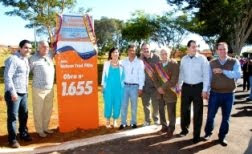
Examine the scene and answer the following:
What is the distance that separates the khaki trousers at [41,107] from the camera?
8.75 m

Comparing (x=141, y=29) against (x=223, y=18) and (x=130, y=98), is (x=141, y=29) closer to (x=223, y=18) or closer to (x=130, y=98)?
(x=223, y=18)

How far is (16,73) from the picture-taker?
26.7ft

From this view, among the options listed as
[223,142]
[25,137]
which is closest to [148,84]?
[223,142]

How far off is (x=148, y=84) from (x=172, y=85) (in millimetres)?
1142

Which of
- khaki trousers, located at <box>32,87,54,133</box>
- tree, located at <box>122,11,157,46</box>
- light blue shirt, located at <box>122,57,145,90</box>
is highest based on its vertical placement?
tree, located at <box>122,11,157,46</box>

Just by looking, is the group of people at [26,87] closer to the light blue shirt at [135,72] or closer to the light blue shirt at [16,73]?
the light blue shirt at [16,73]

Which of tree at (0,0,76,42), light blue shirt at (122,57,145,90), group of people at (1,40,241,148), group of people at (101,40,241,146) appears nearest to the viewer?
group of people at (1,40,241,148)

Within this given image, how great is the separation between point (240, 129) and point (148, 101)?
2308 millimetres

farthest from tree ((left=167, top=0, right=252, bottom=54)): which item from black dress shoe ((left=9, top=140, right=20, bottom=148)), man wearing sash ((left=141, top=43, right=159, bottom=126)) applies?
black dress shoe ((left=9, top=140, right=20, bottom=148))

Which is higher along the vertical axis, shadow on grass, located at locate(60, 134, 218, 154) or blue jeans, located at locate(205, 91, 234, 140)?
blue jeans, located at locate(205, 91, 234, 140)

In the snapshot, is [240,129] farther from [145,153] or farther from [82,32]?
[82,32]

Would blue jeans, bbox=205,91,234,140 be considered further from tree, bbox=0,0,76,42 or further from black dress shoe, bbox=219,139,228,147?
tree, bbox=0,0,76,42

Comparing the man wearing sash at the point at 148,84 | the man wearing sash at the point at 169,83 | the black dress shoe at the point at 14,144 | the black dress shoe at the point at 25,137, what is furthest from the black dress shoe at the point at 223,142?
the black dress shoe at the point at 14,144

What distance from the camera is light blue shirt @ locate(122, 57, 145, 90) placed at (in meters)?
9.60
